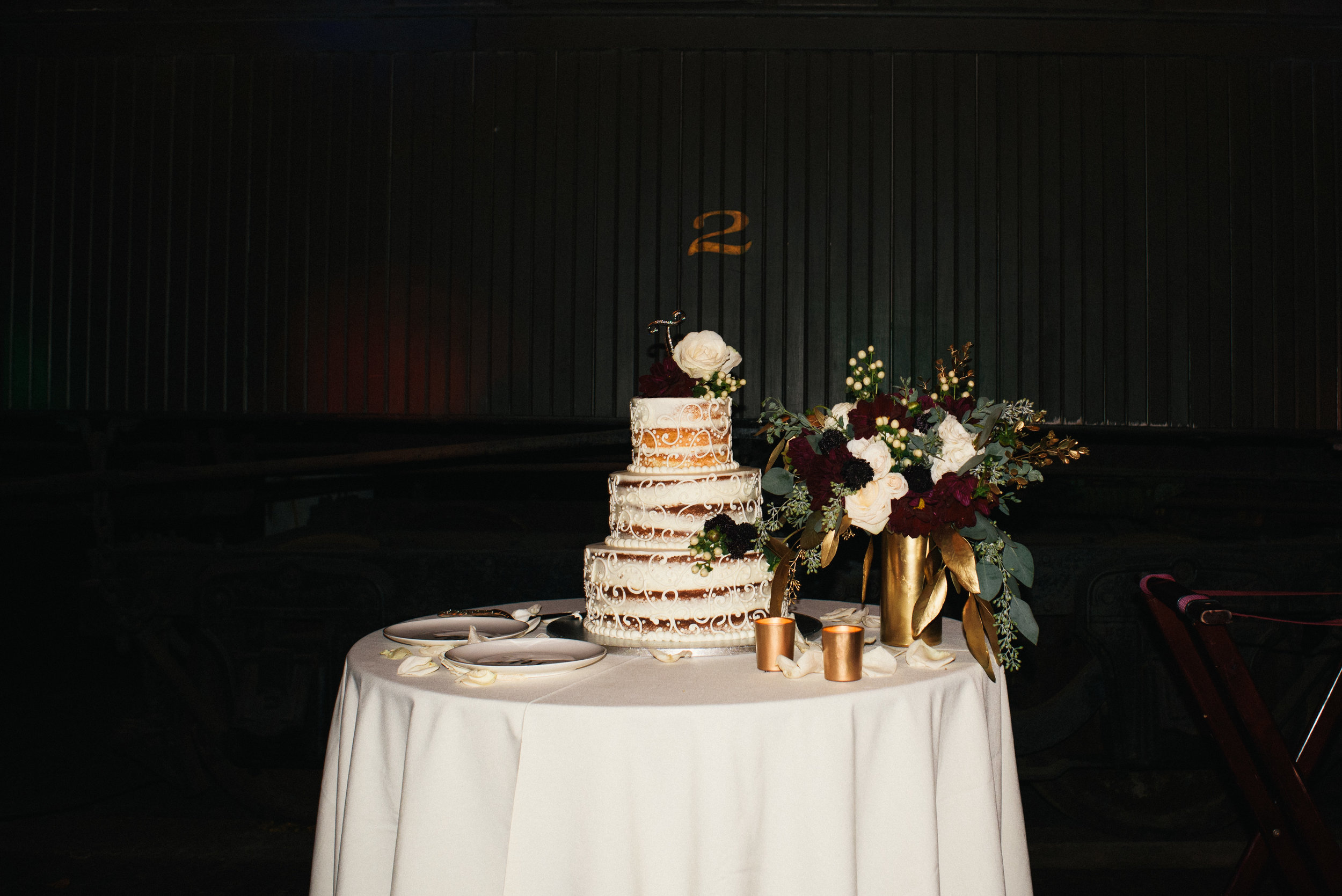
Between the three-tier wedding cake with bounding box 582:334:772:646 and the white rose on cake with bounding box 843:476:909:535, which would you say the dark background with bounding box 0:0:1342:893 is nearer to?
the three-tier wedding cake with bounding box 582:334:772:646

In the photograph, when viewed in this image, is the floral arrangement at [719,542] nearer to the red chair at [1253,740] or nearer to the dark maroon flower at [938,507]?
the dark maroon flower at [938,507]

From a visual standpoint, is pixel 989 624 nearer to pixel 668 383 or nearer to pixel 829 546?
pixel 829 546

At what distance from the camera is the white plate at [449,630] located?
2262 mm

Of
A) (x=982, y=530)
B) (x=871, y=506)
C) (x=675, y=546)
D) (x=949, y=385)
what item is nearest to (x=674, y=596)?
(x=675, y=546)

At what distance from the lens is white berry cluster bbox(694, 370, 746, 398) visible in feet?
7.82

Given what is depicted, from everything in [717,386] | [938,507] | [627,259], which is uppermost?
[627,259]

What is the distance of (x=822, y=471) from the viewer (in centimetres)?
219

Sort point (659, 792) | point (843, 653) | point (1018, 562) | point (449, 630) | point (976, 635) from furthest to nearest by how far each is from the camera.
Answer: point (449, 630) < point (1018, 562) < point (976, 635) < point (843, 653) < point (659, 792)

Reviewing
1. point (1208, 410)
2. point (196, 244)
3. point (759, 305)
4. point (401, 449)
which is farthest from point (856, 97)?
point (196, 244)

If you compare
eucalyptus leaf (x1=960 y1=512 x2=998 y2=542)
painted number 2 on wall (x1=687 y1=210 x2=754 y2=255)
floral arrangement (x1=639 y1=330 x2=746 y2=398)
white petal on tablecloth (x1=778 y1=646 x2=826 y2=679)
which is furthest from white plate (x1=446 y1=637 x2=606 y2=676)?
painted number 2 on wall (x1=687 y1=210 x2=754 y2=255)

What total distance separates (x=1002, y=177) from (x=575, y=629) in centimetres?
255

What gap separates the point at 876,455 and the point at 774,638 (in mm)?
461

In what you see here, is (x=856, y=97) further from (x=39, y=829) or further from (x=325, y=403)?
(x=39, y=829)

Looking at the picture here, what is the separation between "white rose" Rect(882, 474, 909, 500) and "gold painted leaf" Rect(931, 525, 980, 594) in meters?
0.11
